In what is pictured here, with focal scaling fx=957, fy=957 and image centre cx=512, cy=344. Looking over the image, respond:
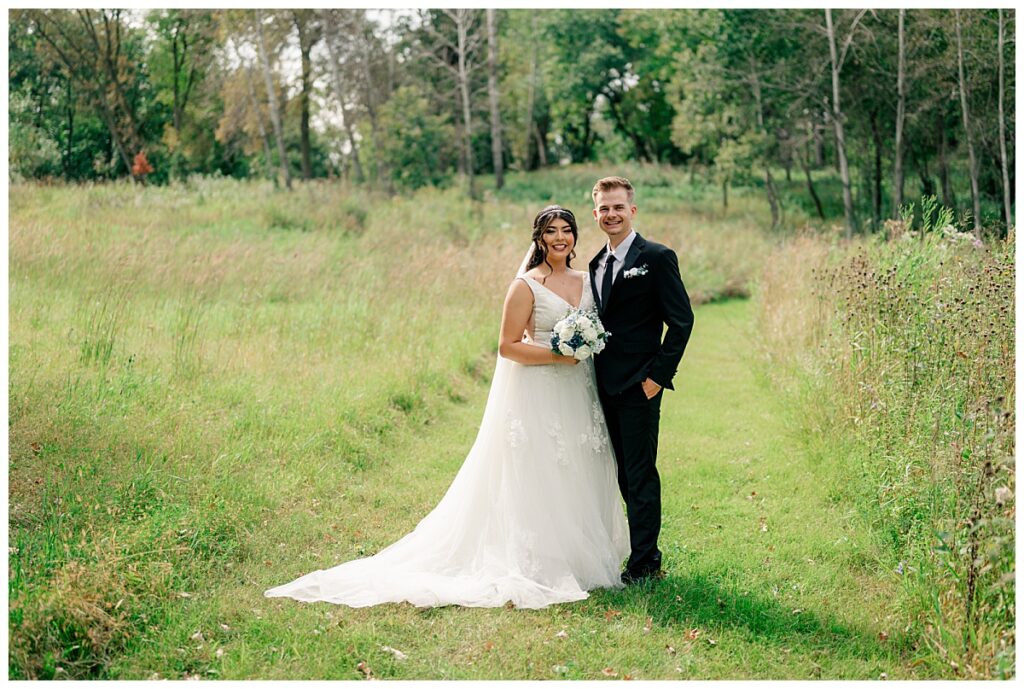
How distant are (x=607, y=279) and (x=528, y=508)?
4.45ft

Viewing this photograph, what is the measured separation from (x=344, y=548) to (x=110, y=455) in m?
1.64

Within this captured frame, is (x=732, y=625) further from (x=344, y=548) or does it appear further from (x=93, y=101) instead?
(x=93, y=101)

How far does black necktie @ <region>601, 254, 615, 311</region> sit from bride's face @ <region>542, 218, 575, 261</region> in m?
0.23

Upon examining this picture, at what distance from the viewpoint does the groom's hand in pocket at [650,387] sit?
5137 mm

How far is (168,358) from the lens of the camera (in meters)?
8.45

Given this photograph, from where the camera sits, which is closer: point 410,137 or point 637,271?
point 637,271

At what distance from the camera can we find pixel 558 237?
5.26m

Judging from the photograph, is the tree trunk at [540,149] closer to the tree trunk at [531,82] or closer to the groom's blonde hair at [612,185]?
the tree trunk at [531,82]

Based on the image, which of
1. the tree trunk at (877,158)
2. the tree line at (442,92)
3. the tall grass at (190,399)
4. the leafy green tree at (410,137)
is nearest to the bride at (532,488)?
the tall grass at (190,399)

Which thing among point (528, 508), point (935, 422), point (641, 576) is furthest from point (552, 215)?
point (935, 422)

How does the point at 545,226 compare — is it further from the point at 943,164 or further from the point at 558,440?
the point at 943,164

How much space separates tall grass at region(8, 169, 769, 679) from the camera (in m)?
4.69

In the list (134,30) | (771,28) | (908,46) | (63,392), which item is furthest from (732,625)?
(134,30)

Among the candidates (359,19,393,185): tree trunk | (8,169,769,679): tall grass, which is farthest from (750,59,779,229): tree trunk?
(8,169,769,679): tall grass
